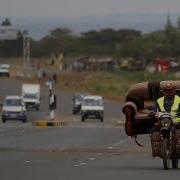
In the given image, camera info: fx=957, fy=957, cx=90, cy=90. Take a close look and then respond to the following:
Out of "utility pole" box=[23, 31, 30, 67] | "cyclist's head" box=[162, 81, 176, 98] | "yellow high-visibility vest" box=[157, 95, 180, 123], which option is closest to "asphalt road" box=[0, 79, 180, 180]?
"yellow high-visibility vest" box=[157, 95, 180, 123]

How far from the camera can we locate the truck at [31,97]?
79.6 m

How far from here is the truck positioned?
79.6 metres

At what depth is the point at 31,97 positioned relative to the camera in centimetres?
8038

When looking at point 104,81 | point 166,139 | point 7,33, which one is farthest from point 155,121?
point 7,33

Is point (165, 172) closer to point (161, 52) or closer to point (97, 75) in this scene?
point (97, 75)

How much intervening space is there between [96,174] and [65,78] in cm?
11219

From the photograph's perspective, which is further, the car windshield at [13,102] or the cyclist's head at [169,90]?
the car windshield at [13,102]

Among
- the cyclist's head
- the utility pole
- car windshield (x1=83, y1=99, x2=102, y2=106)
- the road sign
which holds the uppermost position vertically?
the road sign

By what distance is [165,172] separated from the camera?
18.8 m

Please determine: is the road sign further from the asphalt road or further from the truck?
the asphalt road

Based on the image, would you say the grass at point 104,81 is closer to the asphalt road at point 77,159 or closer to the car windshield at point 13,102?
the car windshield at point 13,102

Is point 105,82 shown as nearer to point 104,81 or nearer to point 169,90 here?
point 104,81

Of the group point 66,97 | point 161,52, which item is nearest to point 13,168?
point 66,97

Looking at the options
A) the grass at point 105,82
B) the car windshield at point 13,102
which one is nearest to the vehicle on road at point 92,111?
the car windshield at point 13,102
